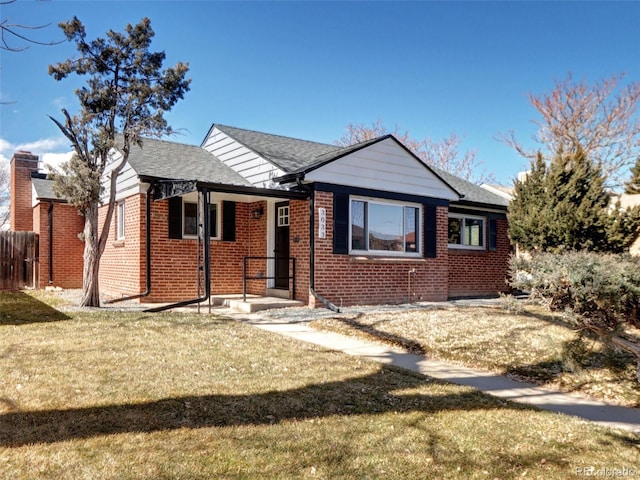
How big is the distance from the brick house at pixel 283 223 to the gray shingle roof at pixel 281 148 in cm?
5

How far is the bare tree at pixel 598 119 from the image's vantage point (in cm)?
2533

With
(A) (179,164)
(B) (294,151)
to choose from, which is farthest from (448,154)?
(A) (179,164)

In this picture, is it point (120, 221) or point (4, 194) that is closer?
point (120, 221)

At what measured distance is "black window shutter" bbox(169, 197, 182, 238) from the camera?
37.8ft

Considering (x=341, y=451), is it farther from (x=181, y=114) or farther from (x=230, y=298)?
(x=181, y=114)

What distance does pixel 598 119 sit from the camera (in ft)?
84.9

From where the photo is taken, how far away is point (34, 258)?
51.9 ft

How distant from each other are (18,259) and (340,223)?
463 inches

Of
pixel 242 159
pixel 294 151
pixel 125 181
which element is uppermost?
pixel 294 151

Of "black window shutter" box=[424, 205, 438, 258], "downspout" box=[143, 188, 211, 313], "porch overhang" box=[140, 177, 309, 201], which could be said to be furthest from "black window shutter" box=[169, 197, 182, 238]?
"black window shutter" box=[424, 205, 438, 258]

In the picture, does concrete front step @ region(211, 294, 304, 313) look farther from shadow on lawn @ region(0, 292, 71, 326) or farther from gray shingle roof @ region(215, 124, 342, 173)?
shadow on lawn @ region(0, 292, 71, 326)

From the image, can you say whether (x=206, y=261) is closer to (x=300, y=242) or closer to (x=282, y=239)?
(x=300, y=242)

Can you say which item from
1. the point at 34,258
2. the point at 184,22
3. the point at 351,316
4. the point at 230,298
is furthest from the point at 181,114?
the point at 34,258

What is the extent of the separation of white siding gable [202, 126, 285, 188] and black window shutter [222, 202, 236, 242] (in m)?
0.92
